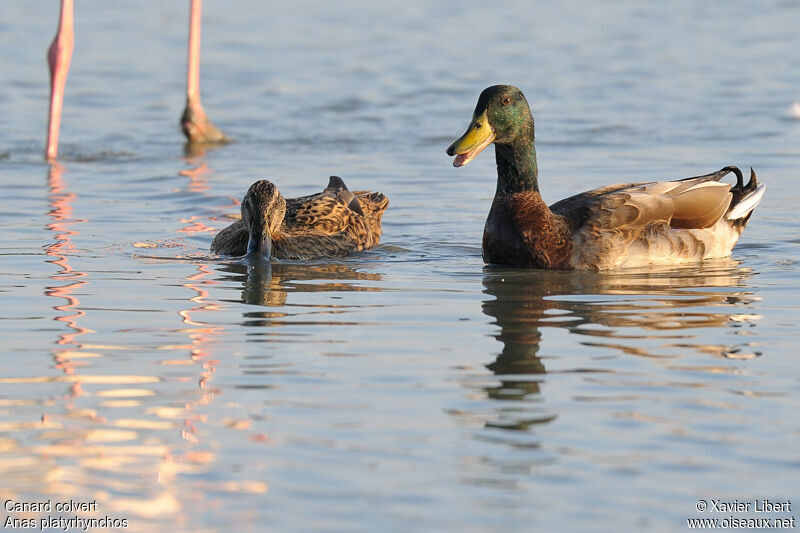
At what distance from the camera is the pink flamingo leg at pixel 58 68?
52.6 feet

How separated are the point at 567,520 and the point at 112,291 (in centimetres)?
494

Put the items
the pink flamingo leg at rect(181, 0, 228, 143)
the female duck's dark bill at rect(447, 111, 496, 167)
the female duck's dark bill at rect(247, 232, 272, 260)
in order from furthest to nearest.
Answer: the pink flamingo leg at rect(181, 0, 228, 143) → the female duck's dark bill at rect(247, 232, 272, 260) → the female duck's dark bill at rect(447, 111, 496, 167)

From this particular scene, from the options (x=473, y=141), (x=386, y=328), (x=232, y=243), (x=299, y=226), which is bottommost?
(x=386, y=328)

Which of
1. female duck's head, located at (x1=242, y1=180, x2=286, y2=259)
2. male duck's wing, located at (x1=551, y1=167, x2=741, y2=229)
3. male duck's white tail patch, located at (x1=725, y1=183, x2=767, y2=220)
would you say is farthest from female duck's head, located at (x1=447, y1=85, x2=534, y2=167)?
male duck's white tail patch, located at (x1=725, y1=183, x2=767, y2=220)

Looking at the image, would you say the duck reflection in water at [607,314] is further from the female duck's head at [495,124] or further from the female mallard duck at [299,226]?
the female mallard duck at [299,226]

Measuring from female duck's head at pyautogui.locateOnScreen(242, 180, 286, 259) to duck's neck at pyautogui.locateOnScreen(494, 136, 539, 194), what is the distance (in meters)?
1.63

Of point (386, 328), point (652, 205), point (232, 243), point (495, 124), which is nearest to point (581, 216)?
point (652, 205)

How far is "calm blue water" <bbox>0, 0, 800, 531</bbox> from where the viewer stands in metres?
6.20

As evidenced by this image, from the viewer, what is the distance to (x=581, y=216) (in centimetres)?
1145

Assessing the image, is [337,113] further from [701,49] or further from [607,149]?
[701,49]

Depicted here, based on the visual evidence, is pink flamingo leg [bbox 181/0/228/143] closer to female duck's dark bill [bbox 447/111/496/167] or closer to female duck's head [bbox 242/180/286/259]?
female duck's head [bbox 242/180/286/259]

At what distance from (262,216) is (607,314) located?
3254 mm

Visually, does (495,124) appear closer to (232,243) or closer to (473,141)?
(473,141)

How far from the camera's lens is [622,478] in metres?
6.21
